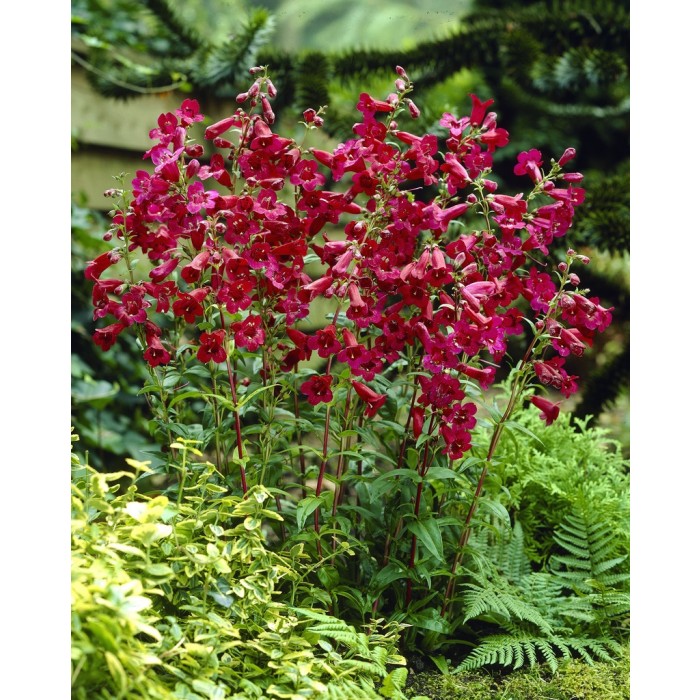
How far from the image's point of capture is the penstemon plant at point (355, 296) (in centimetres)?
137

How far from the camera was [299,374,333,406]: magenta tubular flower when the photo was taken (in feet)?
4.53

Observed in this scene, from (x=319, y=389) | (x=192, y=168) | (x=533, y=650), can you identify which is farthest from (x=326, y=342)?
(x=533, y=650)

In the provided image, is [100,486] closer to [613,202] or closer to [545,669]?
[545,669]

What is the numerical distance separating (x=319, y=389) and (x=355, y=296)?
173 millimetres

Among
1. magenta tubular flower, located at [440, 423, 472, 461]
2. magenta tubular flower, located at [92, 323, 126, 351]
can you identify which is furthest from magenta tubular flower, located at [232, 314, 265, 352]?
magenta tubular flower, located at [440, 423, 472, 461]

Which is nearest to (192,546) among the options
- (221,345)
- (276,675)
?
(276,675)

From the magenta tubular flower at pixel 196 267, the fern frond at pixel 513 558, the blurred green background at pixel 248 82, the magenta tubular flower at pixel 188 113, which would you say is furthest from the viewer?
the blurred green background at pixel 248 82

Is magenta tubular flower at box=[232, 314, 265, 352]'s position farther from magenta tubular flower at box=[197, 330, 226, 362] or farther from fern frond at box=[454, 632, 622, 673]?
fern frond at box=[454, 632, 622, 673]

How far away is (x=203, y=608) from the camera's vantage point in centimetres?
120

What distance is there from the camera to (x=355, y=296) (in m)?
1.33

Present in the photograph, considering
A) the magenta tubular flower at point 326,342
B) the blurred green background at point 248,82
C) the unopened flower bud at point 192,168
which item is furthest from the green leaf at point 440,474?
the blurred green background at point 248,82

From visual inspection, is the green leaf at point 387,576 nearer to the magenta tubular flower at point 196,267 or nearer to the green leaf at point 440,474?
the green leaf at point 440,474

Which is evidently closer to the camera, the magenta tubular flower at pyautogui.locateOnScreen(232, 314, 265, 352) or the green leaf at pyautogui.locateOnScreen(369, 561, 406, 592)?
the magenta tubular flower at pyautogui.locateOnScreen(232, 314, 265, 352)

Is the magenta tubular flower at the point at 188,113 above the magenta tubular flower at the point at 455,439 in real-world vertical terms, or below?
above
